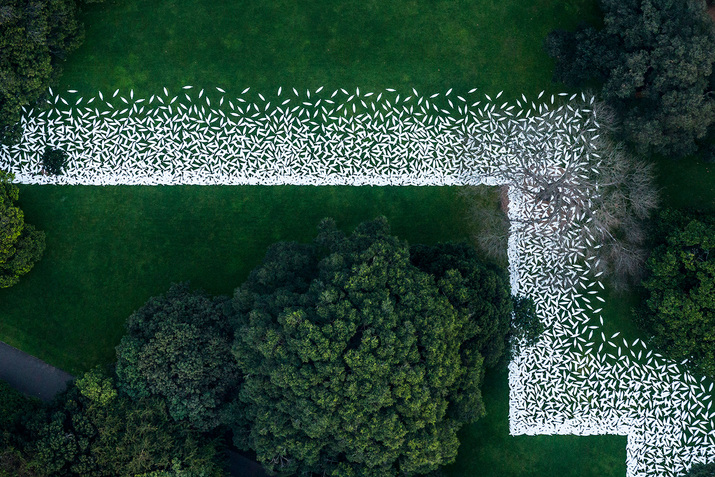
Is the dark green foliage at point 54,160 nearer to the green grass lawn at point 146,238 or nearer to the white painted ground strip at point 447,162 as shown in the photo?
the white painted ground strip at point 447,162

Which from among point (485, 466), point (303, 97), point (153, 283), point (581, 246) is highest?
point (303, 97)

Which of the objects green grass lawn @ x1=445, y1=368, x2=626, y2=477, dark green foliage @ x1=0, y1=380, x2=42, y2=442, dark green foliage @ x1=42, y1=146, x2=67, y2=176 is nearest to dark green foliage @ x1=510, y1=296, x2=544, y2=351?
green grass lawn @ x1=445, y1=368, x2=626, y2=477

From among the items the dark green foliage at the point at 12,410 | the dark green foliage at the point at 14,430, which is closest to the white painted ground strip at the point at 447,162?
the dark green foliage at the point at 12,410

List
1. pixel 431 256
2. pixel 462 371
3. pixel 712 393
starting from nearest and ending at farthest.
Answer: pixel 462 371 < pixel 431 256 < pixel 712 393

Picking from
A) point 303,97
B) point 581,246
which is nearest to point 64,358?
point 303,97

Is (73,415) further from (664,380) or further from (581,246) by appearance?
(664,380)
